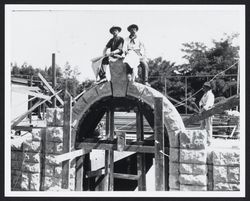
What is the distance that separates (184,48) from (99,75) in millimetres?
20299

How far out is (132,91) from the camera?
5961mm

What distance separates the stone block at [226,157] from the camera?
5.27 m

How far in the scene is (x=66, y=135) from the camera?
605cm

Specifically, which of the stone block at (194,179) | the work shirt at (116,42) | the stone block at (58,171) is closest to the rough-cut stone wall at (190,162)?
the stone block at (194,179)

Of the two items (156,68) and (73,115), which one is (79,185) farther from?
(156,68)

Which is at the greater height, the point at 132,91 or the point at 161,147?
the point at 132,91

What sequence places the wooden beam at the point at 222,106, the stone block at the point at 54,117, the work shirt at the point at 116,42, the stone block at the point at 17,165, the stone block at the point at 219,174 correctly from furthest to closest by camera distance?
the stone block at the point at 17,165, the stone block at the point at 54,117, the work shirt at the point at 116,42, the wooden beam at the point at 222,106, the stone block at the point at 219,174

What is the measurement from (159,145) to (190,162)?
0.73m

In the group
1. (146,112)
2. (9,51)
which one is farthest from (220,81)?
(9,51)

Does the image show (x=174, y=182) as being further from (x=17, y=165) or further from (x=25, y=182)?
(x=17, y=165)

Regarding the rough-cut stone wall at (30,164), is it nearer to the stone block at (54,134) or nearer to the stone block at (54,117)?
the stone block at (54,134)

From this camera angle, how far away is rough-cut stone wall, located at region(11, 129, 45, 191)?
6.64 metres

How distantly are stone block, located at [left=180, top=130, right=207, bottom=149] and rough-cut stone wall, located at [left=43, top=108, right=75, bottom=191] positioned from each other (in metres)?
2.61

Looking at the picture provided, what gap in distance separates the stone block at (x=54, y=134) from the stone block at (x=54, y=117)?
12cm
